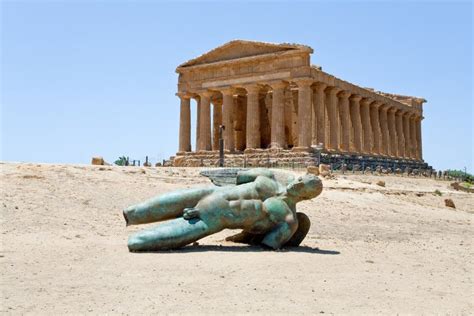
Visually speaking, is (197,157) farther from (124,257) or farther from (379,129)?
(124,257)

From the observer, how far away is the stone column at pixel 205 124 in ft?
159

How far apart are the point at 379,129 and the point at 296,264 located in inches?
1961

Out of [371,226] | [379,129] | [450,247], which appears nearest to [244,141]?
[379,129]

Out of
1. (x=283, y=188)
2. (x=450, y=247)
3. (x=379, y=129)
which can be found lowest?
(x=450, y=247)

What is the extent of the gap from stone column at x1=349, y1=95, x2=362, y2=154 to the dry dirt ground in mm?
35489

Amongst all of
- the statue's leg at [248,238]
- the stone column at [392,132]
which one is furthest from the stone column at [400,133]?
the statue's leg at [248,238]

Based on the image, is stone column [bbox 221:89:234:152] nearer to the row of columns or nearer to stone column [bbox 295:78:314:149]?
the row of columns

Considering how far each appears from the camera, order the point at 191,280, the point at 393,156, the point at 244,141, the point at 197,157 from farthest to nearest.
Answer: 1. the point at 393,156
2. the point at 244,141
3. the point at 197,157
4. the point at 191,280

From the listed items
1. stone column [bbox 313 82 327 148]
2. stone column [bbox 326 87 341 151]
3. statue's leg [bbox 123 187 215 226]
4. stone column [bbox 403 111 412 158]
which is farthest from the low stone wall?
statue's leg [bbox 123 187 215 226]

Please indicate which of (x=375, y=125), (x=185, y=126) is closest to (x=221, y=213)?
(x=185, y=126)

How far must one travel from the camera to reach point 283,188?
9.94 meters

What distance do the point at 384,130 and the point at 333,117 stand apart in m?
13.6

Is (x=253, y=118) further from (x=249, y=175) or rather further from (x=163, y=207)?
(x=163, y=207)

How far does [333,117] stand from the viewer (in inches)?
1829
